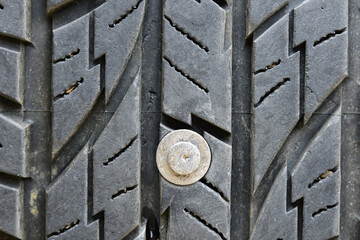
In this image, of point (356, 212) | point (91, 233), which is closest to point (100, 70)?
point (91, 233)

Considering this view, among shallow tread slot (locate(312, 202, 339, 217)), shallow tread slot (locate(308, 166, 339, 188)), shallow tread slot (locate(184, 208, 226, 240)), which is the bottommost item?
shallow tread slot (locate(184, 208, 226, 240))

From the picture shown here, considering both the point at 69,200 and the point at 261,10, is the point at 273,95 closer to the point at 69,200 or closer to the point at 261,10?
the point at 261,10

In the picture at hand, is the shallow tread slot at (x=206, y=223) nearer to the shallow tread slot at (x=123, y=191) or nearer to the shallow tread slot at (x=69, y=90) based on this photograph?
the shallow tread slot at (x=123, y=191)

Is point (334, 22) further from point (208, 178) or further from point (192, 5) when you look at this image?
point (208, 178)

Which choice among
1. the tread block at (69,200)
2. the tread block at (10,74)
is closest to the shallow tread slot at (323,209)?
the tread block at (69,200)

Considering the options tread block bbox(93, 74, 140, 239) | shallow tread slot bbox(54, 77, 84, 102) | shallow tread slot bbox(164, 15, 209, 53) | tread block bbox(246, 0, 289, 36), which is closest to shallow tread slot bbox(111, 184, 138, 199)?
tread block bbox(93, 74, 140, 239)

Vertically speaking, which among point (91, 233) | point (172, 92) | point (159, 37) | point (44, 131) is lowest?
point (91, 233)

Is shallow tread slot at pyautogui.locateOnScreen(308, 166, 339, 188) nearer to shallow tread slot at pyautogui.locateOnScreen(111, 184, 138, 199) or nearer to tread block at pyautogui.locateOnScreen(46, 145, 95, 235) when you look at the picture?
shallow tread slot at pyautogui.locateOnScreen(111, 184, 138, 199)
